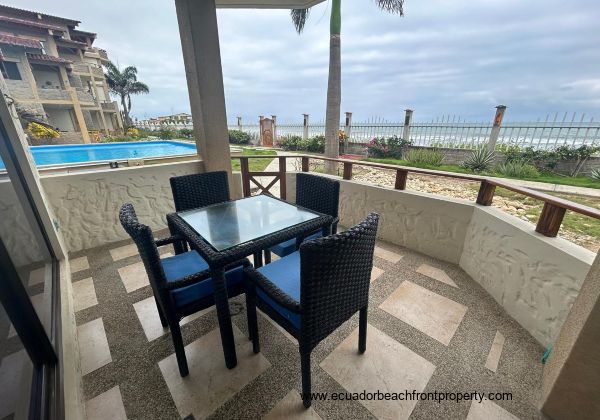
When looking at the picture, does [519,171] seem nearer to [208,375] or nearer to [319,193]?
[319,193]

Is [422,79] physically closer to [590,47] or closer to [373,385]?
[590,47]

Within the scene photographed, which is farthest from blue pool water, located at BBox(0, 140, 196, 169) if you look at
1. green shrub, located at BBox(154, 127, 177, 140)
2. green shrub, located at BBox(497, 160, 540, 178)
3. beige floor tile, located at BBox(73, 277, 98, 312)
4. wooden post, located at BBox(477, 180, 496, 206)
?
green shrub, located at BBox(497, 160, 540, 178)

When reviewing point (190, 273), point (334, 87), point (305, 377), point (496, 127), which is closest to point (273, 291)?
point (305, 377)

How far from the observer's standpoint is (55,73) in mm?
11711

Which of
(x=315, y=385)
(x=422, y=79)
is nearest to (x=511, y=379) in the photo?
(x=315, y=385)

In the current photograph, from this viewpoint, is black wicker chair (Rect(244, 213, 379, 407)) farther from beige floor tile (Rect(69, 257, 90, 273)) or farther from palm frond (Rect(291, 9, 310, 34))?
palm frond (Rect(291, 9, 310, 34))

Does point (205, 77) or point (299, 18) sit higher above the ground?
point (299, 18)

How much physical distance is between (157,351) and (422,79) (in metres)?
11.6

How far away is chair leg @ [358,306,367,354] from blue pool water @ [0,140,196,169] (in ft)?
23.7

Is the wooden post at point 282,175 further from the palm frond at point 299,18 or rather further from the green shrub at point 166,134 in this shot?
the green shrub at point 166,134

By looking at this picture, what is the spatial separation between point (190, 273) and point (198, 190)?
1.00 meters

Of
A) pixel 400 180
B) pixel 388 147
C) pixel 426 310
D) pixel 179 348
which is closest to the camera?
pixel 179 348

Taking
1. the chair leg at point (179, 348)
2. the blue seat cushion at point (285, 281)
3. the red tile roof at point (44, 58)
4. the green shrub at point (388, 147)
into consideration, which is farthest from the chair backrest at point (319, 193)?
the red tile roof at point (44, 58)

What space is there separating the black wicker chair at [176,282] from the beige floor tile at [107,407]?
29 centimetres
